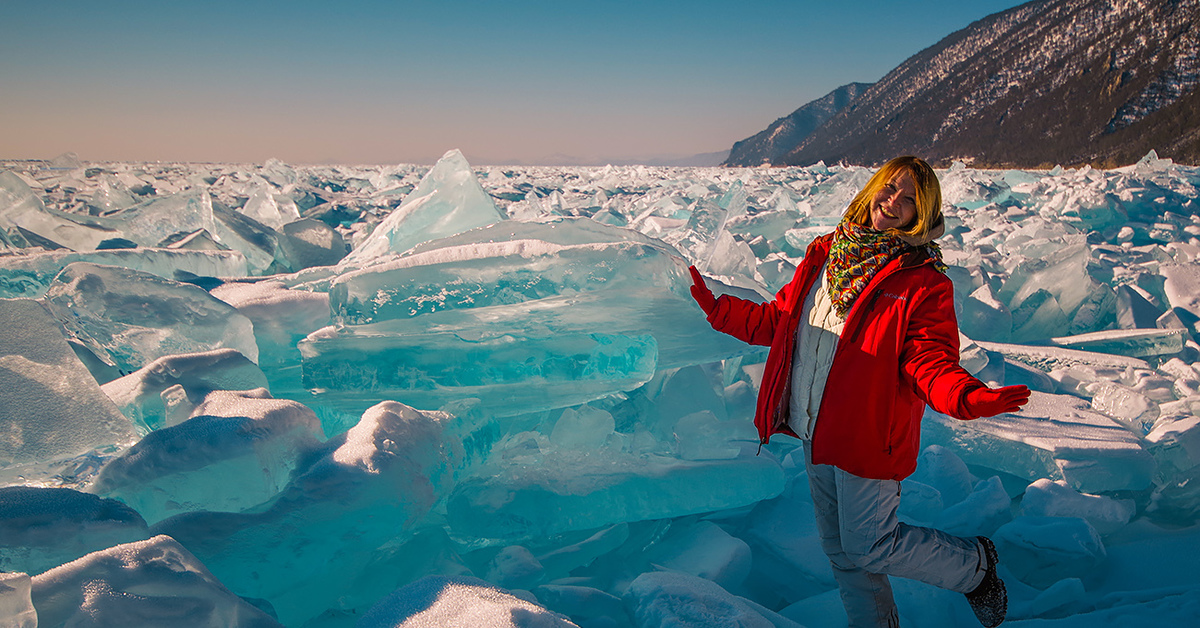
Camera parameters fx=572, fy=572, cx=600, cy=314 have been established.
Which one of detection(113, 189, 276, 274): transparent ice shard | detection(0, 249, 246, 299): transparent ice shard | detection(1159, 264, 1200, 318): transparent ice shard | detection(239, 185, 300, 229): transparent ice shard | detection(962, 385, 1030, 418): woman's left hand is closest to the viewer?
detection(962, 385, 1030, 418): woman's left hand

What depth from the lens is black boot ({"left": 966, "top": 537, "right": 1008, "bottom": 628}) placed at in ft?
3.97

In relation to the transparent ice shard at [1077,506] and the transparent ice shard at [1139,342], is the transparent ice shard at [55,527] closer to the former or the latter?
the transparent ice shard at [1077,506]

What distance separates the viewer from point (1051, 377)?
2.69 metres

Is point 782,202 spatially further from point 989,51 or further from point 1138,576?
point 989,51

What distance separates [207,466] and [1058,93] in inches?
1718

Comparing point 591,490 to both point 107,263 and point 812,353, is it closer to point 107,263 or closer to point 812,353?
point 812,353

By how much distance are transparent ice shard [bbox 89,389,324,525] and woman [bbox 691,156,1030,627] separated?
1333mm

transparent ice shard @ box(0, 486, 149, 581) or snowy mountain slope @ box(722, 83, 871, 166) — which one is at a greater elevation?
snowy mountain slope @ box(722, 83, 871, 166)

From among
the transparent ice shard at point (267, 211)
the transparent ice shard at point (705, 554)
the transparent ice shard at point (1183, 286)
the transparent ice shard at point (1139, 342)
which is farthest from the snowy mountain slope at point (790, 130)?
the transparent ice shard at point (705, 554)

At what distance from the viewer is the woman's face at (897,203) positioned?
1133 millimetres

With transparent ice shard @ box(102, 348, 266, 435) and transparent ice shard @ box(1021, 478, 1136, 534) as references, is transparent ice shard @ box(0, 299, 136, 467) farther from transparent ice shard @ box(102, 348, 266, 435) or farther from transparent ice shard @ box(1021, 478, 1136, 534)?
transparent ice shard @ box(1021, 478, 1136, 534)

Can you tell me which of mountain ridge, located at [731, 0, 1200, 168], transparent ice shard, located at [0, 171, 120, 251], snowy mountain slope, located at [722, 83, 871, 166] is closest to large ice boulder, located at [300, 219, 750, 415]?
transparent ice shard, located at [0, 171, 120, 251]

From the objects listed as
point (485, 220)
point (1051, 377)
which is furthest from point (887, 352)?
point (485, 220)

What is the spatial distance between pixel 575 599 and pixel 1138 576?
56.5 inches
